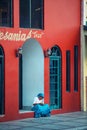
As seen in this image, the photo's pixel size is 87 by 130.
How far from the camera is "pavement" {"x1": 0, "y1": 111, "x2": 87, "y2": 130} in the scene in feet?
56.1

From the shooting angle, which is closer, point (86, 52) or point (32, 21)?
point (32, 21)

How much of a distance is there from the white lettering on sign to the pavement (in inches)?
137

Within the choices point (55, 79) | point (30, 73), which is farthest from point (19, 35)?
point (55, 79)

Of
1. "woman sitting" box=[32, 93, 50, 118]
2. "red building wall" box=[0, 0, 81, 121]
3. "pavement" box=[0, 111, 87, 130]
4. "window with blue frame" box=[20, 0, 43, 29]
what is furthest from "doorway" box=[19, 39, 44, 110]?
"pavement" box=[0, 111, 87, 130]

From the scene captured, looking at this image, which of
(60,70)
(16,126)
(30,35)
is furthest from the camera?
(60,70)

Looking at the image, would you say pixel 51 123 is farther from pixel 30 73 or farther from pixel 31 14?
pixel 31 14

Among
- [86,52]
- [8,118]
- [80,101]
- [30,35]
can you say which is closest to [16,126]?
[8,118]

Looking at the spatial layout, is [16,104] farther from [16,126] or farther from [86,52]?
[86,52]

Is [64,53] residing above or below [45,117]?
above

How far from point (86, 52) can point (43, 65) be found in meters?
3.48

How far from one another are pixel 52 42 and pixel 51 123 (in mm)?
4440

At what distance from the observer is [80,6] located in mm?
22656

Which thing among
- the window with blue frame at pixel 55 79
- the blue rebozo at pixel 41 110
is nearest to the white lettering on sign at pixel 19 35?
the window with blue frame at pixel 55 79

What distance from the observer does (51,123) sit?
18234mm
